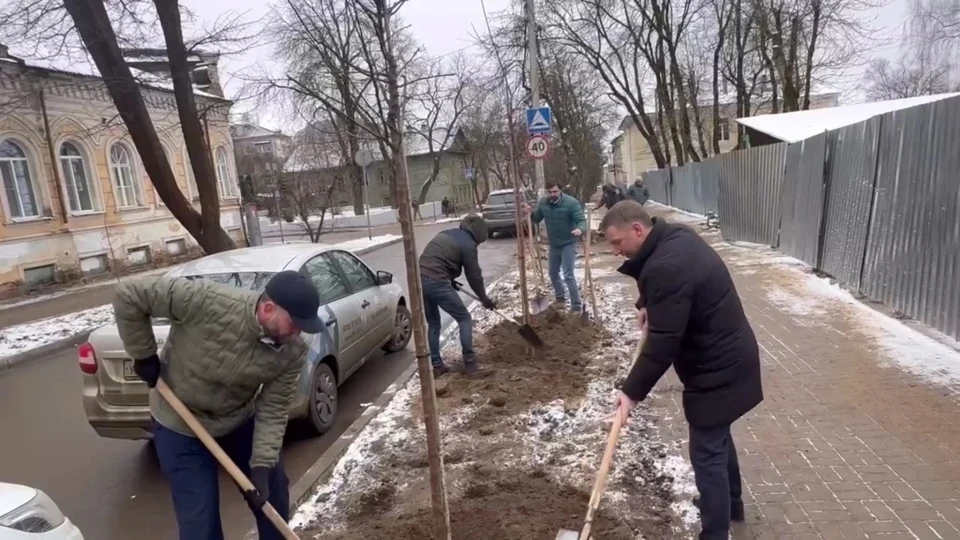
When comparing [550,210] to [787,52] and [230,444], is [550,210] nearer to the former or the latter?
[230,444]

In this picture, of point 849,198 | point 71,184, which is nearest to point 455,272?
point 849,198

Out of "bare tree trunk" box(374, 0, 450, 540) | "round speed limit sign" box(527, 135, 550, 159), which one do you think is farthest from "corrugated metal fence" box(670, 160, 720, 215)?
"bare tree trunk" box(374, 0, 450, 540)

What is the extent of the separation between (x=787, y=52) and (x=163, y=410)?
2768 cm

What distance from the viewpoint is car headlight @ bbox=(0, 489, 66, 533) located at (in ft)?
7.56

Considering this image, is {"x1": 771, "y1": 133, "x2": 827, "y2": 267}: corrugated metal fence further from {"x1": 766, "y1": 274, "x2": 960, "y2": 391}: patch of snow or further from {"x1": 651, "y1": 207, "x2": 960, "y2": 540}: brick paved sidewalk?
{"x1": 651, "y1": 207, "x2": 960, "y2": 540}: brick paved sidewalk

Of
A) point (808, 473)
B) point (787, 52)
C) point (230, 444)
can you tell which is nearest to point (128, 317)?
point (230, 444)

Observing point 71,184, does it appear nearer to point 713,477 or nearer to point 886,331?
point 886,331

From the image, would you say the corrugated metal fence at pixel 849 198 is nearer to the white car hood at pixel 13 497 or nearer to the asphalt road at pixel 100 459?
the asphalt road at pixel 100 459

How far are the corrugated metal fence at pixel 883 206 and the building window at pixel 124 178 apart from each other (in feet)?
59.7

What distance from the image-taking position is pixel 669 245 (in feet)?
8.79

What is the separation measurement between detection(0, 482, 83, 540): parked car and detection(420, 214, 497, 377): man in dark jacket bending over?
12.1 feet

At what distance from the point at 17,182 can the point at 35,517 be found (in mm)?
17264

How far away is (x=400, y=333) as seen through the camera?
748 centimetres

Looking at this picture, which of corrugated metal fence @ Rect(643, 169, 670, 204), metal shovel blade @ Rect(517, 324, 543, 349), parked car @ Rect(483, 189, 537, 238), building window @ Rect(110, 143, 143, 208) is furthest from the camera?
corrugated metal fence @ Rect(643, 169, 670, 204)
